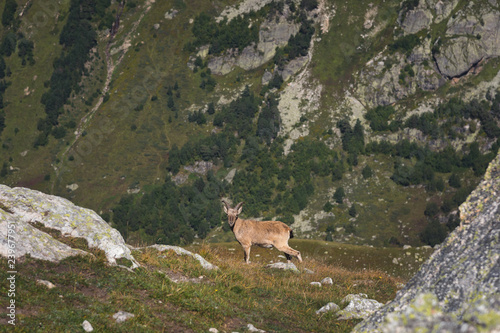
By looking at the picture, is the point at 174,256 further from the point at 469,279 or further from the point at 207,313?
the point at 469,279

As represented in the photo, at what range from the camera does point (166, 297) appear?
13.5m

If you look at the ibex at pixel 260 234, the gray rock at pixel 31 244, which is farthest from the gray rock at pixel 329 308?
the ibex at pixel 260 234

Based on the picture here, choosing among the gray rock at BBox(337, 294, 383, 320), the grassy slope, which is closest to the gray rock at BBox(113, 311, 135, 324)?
the grassy slope

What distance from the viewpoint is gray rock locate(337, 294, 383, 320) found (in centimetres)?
1545

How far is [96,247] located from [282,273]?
372 inches

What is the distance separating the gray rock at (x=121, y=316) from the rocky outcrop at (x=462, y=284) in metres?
5.85

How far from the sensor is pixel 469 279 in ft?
26.1

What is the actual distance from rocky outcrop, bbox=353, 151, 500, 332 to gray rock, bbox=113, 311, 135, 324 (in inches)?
230

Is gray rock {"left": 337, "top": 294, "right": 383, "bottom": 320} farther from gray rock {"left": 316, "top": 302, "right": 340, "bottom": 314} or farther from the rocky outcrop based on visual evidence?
the rocky outcrop

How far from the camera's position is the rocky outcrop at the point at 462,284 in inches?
282

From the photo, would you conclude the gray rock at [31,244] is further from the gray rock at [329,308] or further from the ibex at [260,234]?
the ibex at [260,234]

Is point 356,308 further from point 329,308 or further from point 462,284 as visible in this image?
point 462,284

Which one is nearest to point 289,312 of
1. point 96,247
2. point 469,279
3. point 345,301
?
point 345,301

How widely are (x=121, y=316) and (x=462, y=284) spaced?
8.10m
